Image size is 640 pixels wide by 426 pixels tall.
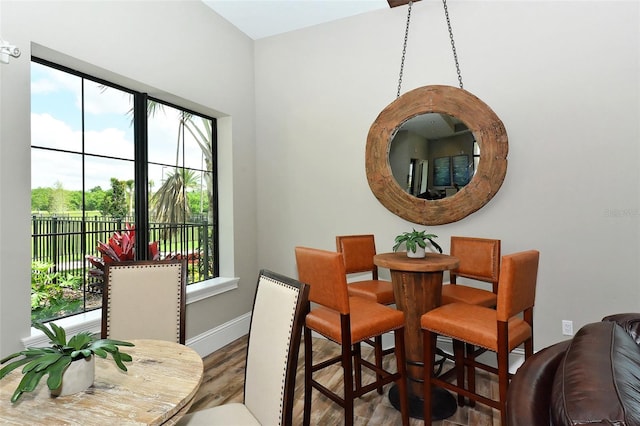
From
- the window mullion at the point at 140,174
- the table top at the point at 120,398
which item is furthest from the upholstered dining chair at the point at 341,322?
the window mullion at the point at 140,174

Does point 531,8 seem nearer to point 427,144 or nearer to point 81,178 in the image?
point 427,144

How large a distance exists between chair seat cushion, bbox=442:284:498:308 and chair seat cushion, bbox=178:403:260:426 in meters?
1.58

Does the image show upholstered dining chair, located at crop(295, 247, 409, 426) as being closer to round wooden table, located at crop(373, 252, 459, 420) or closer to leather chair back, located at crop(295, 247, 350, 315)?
leather chair back, located at crop(295, 247, 350, 315)

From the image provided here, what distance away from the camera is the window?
2.08 meters

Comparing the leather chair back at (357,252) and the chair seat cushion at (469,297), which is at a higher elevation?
the leather chair back at (357,252)

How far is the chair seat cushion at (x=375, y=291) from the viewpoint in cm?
250

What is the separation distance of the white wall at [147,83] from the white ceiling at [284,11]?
0.45 ft

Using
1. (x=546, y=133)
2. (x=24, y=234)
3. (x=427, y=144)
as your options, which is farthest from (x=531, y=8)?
(x=24, y=234)

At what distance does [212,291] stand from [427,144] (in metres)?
2.33

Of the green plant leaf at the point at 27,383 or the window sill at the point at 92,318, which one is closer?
the green plant leaf at the point at 27,383

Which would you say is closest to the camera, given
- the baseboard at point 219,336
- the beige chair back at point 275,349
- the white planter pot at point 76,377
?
the white planter pot at point 76,377

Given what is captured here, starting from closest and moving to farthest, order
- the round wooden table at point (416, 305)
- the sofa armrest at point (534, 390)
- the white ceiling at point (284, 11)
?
1. the sofa armrest at point (534, 390)
2. the round wooden table at point (416, 305)
3. the white ceiling at point (284, 11)

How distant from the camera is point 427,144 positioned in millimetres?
2973

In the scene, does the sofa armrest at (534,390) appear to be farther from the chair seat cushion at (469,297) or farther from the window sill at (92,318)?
the window sill at (92,318)
